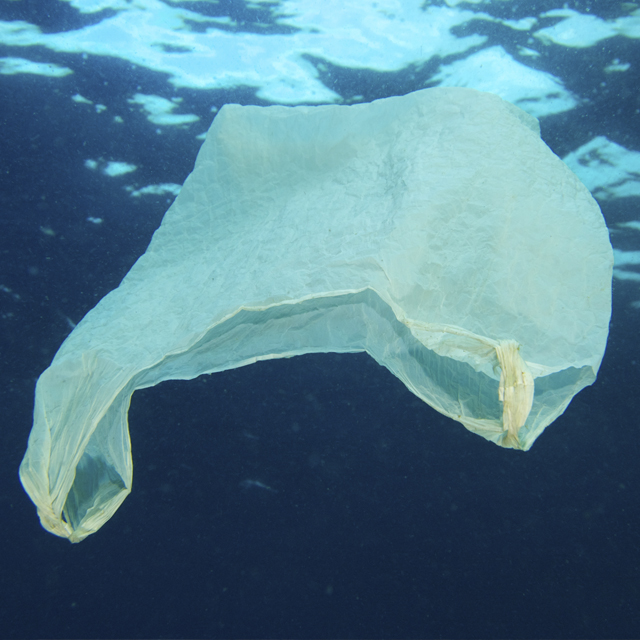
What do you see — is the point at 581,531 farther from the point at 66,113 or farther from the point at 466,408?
the point at 66,113

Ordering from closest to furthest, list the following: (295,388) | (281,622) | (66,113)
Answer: (66,113)
(295,388)
(281,622)

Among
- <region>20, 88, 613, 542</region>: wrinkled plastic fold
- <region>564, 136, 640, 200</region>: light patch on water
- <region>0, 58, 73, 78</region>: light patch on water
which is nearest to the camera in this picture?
<region>20, 88, 613, 542</region>: wrinkled plastic fold

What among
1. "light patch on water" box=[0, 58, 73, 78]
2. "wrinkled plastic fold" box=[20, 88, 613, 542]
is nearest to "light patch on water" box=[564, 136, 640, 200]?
"wrinkled plastic fold" box=[20, 88, 613, 542]

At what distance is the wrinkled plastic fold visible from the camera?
2.07 m

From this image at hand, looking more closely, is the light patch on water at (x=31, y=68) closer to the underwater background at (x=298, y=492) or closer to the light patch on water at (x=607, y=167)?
the underwater background at (x=298, y=492)

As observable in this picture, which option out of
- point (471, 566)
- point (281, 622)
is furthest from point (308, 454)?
point (471, 566)

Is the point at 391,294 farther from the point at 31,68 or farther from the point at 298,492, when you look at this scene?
the point at 298,492

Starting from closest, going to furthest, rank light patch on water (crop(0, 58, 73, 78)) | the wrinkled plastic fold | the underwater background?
the wrinkled plastic fold → light patch on water (crop(0, 58, 73, 78)) → the underwater background

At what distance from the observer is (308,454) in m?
11.6

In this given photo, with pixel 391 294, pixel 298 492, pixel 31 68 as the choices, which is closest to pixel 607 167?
pixel 391 294

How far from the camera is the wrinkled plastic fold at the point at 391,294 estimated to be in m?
2.07

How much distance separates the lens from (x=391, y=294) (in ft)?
6.55

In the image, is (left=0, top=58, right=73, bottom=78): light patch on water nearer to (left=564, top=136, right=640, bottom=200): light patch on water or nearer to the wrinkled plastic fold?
the wrinkled plastic fold

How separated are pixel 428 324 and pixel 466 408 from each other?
653mm
